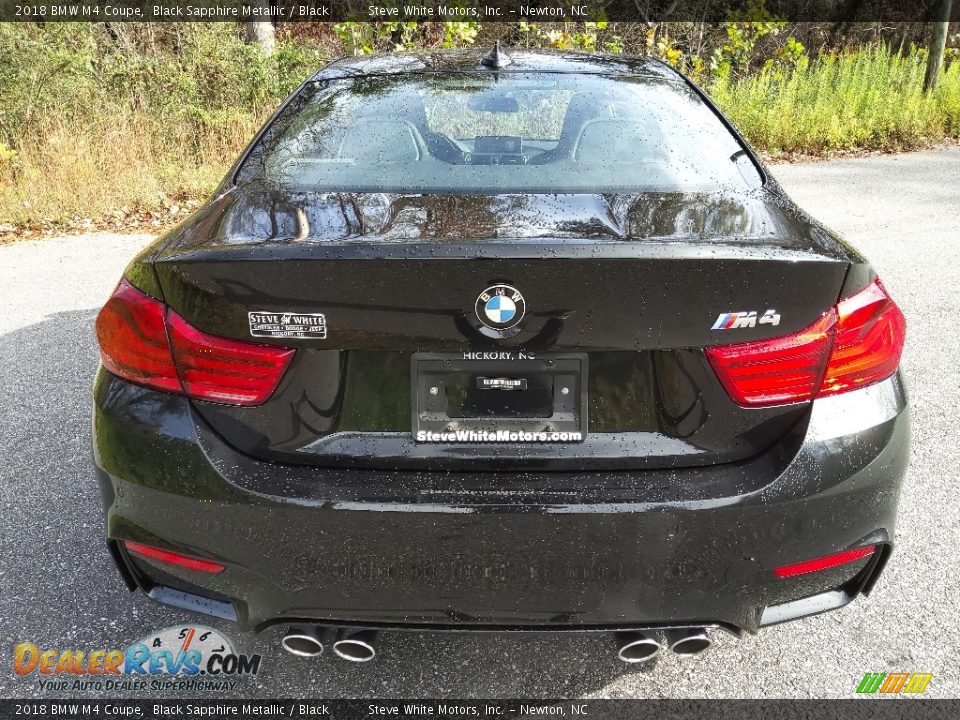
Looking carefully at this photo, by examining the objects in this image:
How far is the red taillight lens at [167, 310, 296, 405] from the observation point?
167 centimetres

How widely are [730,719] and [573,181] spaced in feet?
4.79

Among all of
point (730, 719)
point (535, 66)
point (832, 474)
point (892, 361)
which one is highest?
point (535, 66)

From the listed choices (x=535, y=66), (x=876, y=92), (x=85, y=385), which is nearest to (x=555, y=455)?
(x=535, y=66)

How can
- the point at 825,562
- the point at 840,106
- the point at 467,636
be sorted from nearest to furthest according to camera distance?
the point at 825,562 < the point at 467,636 < the point at 840,106

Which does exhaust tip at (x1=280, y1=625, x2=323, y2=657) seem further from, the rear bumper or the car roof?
the car roof

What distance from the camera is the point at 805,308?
1673 mm

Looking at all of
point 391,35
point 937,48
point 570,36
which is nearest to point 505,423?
point 391,35

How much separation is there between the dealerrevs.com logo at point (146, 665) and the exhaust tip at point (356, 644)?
489mm

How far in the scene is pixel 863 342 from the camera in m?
1.76

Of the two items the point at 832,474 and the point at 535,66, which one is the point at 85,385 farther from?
the point at 832,474

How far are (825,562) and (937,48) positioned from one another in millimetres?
14856

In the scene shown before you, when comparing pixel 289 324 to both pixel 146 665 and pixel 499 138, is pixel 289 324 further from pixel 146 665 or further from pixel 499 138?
pixel 499 138

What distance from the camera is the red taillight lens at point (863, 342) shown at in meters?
1.73

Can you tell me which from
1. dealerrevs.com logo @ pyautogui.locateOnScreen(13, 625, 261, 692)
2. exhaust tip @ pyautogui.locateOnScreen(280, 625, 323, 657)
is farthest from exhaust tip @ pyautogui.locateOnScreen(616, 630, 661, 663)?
dealerrevs.com logo @ pyautogui.locateOnScreen(13, 625, 261, 692)
